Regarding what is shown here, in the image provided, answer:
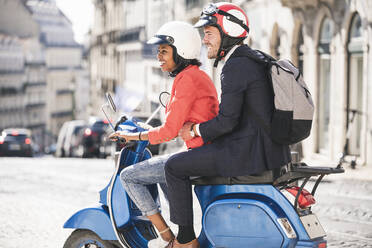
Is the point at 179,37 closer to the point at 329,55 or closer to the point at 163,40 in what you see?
the point at 163,40

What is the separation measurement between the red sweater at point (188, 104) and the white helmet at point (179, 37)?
0.39 feet

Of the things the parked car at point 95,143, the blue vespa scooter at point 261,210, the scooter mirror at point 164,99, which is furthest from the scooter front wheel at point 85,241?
the parked car at point 95,143

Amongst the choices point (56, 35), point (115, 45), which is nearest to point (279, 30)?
point (115, 45)

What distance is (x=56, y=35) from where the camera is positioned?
140250 mm

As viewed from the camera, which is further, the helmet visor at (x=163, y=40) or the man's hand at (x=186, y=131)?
the helmet visor at (x=163, y=40)

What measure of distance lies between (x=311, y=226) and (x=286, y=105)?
0.72m

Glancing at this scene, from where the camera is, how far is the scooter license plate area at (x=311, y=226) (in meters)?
5.24

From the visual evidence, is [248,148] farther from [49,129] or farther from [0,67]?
[49,129]

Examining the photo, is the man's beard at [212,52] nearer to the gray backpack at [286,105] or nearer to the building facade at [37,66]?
the gray backpack at [286,105]

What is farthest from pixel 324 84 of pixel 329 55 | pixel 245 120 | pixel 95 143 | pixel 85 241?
pixel 245 120

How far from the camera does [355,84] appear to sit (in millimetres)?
21344

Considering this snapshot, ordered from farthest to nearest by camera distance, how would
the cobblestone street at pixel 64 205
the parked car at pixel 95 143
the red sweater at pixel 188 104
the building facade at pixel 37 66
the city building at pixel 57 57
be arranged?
the city building at pixel 57 57, the building facade at pixel 37 66, the parked car at pixel 95 143, the cobblestone street at pixel 64 205, the red sweater at pixel 188 104

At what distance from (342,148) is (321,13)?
379 cm

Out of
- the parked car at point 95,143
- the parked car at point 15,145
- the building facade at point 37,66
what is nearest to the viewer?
the parked car at point 95,143
